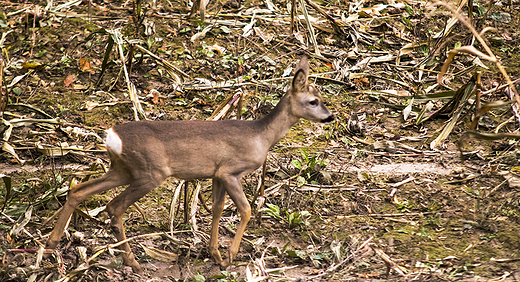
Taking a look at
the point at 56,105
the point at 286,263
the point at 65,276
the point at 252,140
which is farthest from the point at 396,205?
the point at 56,105

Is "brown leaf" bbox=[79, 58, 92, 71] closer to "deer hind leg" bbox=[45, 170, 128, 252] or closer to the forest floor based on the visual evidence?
the forest floor

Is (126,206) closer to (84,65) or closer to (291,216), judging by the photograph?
(291,216)

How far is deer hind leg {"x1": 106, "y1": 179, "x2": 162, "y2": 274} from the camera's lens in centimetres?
542

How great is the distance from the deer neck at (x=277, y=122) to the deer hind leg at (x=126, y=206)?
1193 mm

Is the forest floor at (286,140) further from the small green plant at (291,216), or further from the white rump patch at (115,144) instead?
the white rump patch at (115,144)

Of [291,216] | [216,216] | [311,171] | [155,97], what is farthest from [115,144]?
[155,97]

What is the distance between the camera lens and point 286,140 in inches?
333

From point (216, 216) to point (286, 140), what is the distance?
282cm

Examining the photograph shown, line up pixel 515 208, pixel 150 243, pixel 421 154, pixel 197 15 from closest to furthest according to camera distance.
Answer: pixel 150 243 < pixel 515 208 < pixel 421 154 < pixel 197 15

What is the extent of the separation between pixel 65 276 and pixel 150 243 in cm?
115

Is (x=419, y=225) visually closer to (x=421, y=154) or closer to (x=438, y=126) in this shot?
(x=421, y=154)

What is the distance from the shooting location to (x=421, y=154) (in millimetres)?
8070

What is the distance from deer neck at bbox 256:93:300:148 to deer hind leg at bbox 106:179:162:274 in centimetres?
119

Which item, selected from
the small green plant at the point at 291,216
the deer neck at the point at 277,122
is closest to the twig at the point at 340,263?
the small green plant at the point at 291,216
